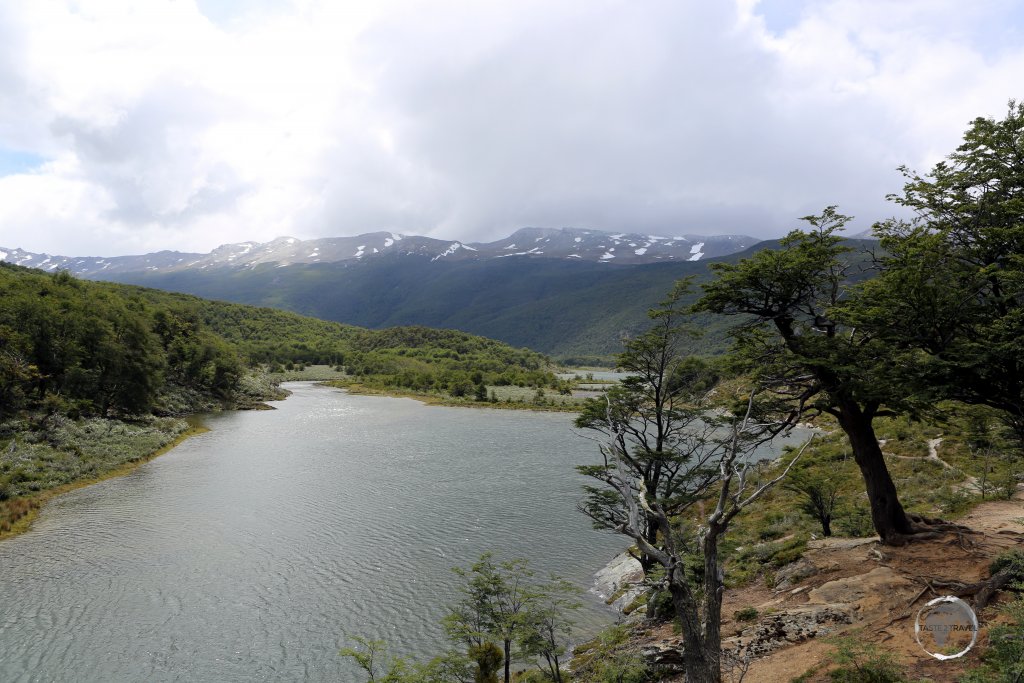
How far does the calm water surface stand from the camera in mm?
16328

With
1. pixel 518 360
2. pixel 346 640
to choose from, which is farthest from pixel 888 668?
pixel 518 360

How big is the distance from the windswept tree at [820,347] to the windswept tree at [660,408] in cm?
249

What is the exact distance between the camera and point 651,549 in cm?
811

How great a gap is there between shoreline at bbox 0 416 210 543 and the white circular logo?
36536mm

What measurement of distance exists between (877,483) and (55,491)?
4443 cm

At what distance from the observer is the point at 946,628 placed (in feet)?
33.9

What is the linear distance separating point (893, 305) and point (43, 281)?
240 ft

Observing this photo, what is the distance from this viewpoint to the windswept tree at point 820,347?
587 inches

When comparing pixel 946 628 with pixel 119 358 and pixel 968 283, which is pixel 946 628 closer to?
pixel 968 283

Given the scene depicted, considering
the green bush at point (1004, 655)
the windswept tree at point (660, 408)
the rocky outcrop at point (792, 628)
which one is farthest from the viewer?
the windswept tree at point (660, 408)

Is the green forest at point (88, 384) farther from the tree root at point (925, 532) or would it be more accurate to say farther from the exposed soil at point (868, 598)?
the tree root at point (925, 532)

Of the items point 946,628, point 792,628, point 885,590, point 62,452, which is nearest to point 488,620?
point 792,628

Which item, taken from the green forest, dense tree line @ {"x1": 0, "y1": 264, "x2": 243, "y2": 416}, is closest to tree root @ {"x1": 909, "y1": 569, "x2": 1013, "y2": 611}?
the green forest

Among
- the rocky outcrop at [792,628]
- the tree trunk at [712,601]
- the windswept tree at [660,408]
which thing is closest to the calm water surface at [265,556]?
the windswept tree at [660,408]
